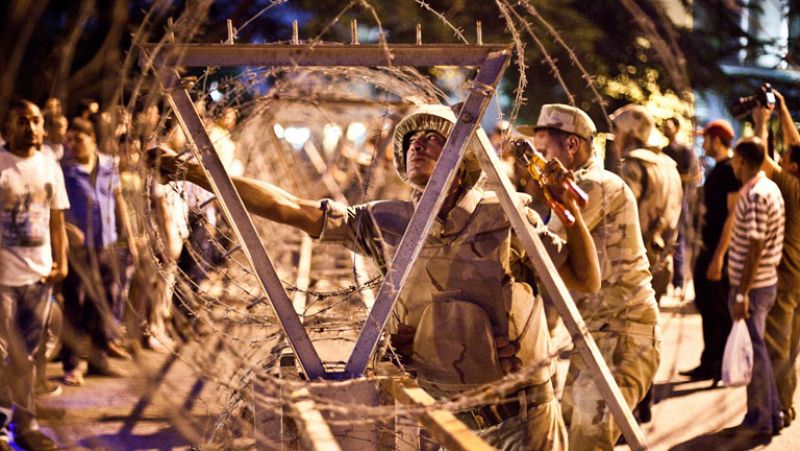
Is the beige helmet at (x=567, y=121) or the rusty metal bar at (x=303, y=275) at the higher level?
the beige helmet at (x=567, y=121)

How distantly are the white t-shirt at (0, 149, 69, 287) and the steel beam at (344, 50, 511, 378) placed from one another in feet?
11.8

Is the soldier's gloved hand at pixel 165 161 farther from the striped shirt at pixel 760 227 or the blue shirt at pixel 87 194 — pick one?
the striped shirt at pixel 760 227

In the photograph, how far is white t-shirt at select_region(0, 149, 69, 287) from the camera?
5402mm

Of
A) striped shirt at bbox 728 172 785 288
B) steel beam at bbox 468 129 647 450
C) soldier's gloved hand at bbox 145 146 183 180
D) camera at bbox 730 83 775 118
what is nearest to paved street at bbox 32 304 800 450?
striped shirt at bbox 728 172 785 288

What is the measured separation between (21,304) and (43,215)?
1.64 ft

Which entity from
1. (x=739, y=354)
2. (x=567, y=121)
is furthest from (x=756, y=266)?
(x=567, y=121)

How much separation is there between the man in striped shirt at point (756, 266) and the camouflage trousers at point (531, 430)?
294cm

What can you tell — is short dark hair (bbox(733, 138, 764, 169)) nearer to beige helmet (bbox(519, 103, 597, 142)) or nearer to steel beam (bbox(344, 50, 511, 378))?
beige helmet (bbox(519, 103, 597, 142))

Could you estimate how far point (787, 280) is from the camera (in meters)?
6.36

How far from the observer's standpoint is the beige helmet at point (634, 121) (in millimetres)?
5910

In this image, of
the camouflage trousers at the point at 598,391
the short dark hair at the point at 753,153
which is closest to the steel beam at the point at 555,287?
the camouflage trousers at the point at 598,391

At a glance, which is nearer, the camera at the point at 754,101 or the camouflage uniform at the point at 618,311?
the camouflage uniform at the point at 618,311

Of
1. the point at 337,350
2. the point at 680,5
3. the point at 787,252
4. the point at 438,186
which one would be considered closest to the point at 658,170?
the point at 787,252

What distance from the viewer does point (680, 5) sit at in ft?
11.8
